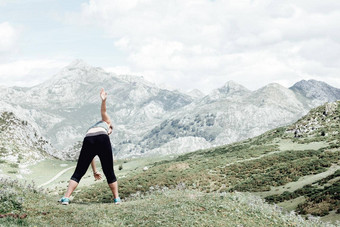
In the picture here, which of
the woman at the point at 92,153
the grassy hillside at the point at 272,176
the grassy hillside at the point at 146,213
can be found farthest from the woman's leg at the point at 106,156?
the grassy hillside at the point at 272,176

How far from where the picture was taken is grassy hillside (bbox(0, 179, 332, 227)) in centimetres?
1177

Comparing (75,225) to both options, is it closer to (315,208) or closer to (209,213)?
(209,213)

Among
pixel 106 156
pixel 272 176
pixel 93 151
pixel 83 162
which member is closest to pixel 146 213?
pixel 106 156

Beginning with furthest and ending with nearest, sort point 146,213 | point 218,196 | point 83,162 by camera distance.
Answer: point 218,196 → point 83,162 → point 146,213

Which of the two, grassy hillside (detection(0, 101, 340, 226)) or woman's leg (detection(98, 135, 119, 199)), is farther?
woman's leg (detection(98, 135, 119, 199))

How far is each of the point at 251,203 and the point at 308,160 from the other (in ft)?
119

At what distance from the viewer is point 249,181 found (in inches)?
1725

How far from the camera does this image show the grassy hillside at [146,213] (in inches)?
463

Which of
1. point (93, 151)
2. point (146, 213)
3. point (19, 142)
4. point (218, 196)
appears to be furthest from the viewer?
point (19, 142)

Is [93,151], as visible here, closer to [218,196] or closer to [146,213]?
[146,213]

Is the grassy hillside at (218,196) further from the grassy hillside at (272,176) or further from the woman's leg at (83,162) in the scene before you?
the woman's leg at (83,162)

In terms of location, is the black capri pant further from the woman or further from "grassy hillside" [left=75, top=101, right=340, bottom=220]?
"grassy hillside" [left=75, top=101, right=340, bottom=220]

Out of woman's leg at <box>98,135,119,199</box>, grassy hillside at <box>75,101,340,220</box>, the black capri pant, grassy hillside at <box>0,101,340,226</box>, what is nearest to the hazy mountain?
grassy hillside at <box>0,101,340,226</box>

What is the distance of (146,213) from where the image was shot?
1291cm
